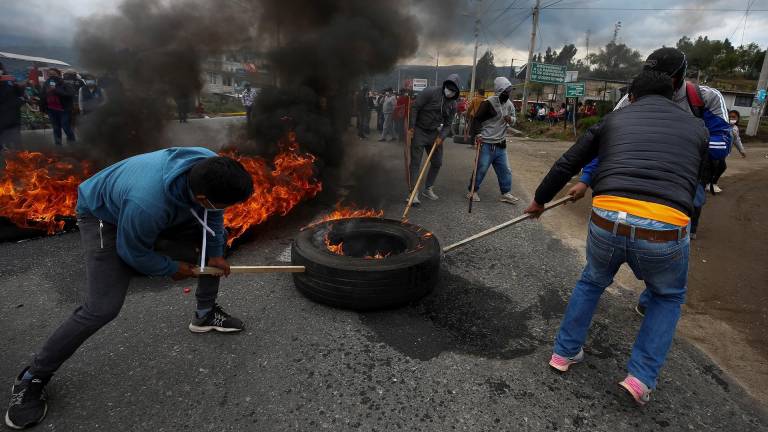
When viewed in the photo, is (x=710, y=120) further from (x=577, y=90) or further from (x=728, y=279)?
(x=577, y=90)

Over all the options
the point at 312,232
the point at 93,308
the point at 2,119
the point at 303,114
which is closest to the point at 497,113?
the point at 303,114

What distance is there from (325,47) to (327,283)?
6.00 metres

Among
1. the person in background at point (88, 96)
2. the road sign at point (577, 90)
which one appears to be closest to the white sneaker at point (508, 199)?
the person in background at point (88, 96)

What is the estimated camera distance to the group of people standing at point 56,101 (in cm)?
818

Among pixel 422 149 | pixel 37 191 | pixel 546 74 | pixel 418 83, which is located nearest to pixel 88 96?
pixel 37 191

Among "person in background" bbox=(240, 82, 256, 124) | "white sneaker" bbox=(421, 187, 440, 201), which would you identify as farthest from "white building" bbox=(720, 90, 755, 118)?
"white sneaker" bbox=(421, 187, 440, 201)

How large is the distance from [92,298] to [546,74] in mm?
27228

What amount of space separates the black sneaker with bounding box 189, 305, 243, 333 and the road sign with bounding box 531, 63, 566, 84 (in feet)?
85.3

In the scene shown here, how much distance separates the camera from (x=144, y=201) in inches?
84.1

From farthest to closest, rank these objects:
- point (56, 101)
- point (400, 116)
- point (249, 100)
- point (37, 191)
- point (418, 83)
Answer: point (418, 83) → point (400, 116) → point (249, 100) → point (56, 101) → point (37, 191)

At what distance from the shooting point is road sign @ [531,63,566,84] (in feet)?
82.4

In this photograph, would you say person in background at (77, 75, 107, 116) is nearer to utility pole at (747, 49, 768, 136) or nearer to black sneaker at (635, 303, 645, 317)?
black sneaker at (635, 303, 645, 317)

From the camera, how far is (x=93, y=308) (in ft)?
7.72

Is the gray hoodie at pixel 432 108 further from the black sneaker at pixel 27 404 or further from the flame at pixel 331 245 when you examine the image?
the black sneaker at pixel 27 404
